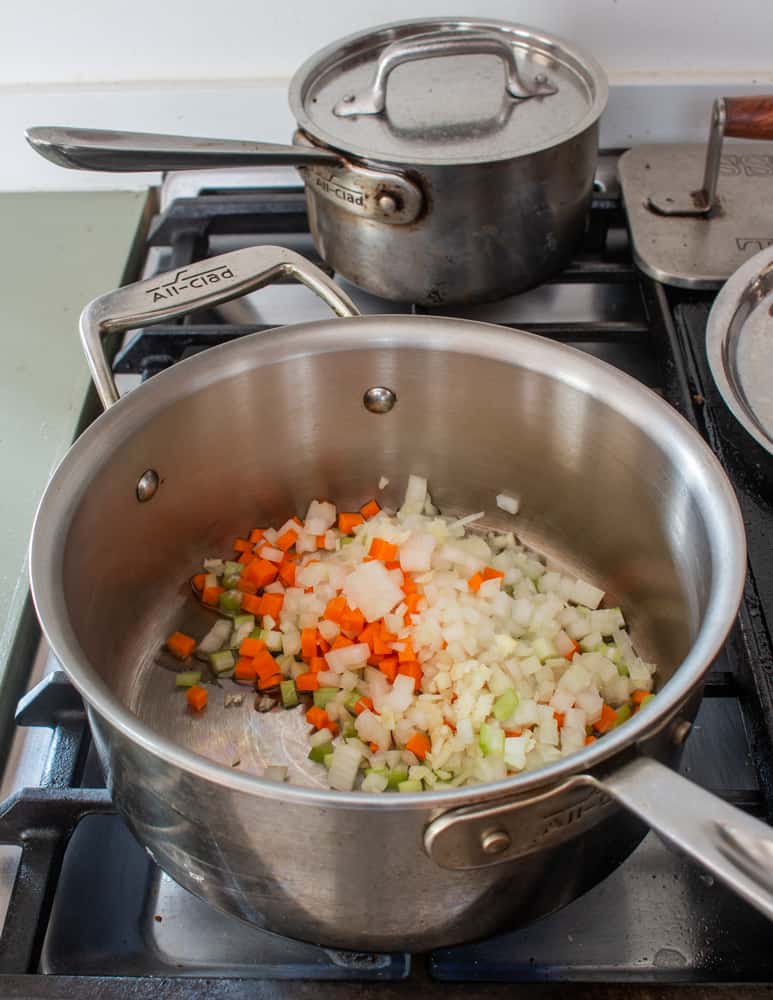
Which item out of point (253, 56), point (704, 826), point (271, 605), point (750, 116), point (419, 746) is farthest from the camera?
point (253, 56)

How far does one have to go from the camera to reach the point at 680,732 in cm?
50

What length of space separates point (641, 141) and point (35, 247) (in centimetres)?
69

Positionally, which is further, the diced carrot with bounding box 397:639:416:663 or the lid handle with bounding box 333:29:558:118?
the lid handle with bounding box 333:29:558:118

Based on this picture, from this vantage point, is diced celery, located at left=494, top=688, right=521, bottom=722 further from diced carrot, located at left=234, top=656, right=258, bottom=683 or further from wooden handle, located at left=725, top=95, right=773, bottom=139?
wooden handle, located at left=725, top=95, right=773, bottom=139

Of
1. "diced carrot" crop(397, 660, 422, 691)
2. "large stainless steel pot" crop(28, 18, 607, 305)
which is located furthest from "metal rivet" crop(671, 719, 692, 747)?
"large stainless steel pot" crop(28, 18, 607, 305)

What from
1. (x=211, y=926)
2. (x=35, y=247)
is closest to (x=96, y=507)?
(x=211, y=926)

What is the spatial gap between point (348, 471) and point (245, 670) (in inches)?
7.7

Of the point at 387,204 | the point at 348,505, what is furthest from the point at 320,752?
the point at 387,204

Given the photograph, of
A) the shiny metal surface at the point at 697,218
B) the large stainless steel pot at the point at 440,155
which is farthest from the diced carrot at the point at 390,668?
the shiny metal surface at the point at 697,218

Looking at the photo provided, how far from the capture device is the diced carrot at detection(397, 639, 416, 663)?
2.35ft

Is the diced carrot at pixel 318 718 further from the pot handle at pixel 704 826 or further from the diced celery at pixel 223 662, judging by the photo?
the pot handle at pixel 704 826

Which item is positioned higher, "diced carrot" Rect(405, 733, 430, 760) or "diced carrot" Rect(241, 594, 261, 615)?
"diced carrot" Rect(241, 594, 261, 615)

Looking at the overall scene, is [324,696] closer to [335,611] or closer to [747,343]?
[335,611]

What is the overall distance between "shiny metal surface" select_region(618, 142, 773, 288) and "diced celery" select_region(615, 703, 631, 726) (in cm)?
42
